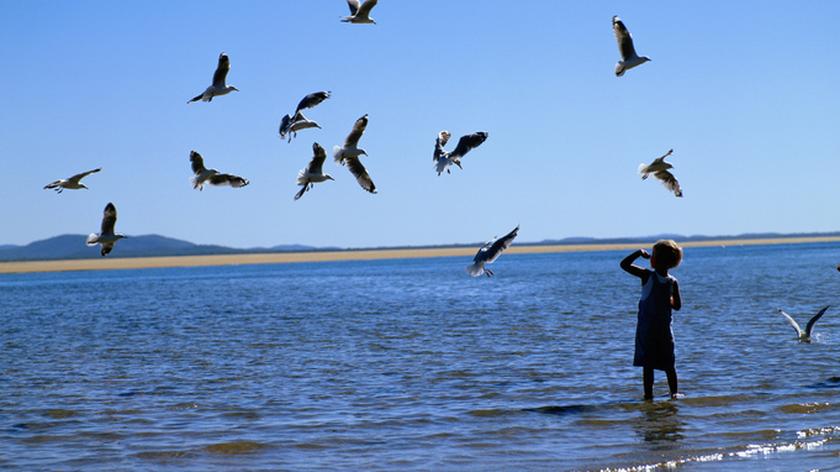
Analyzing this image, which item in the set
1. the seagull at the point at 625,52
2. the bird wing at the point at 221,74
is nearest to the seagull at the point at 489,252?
the seagull at the point at 625,52

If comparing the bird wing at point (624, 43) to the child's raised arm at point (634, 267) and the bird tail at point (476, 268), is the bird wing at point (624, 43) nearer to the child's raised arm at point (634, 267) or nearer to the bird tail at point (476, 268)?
the child's raised arm at point (634, 267)

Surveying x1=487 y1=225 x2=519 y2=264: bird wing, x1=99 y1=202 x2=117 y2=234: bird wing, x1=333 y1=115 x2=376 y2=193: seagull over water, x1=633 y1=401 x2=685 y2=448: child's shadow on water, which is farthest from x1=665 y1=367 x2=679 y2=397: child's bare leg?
x1=99 y1=202 x2=117 y2=234: bird wing

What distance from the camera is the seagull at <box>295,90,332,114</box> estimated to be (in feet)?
42.6

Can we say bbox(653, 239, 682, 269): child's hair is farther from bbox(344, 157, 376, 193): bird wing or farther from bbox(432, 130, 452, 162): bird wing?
bbox(344, 157, 376, 193): bird wing

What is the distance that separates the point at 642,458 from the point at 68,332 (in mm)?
20536

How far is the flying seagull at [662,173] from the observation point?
1281 cm

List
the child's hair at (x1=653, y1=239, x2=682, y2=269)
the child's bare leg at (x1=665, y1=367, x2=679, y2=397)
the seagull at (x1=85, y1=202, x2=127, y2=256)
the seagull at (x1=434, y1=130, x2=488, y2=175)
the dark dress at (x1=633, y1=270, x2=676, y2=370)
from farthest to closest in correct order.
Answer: the seagull at (x1=85, y1=202, x2=127, y2=256) → the seagull at (x1=434, y1=130, x2=488, y2=175) → the child's bare leg at (x1=665, y1=367, x2=679, y2=397) → the dark dress at (x1=633, y1=270, x2=676, y2=370) → the child's hair at (x1=653, y1=239, x2=682, y2=269)

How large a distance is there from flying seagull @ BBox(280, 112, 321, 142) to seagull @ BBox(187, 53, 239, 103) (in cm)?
80

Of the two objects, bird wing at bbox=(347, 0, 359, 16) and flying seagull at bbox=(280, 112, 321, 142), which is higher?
bird wing at bbox=(347, 0, 359, 16)

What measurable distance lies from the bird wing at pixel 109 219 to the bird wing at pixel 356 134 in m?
2.88

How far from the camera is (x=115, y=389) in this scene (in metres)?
15.0

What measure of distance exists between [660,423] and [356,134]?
4.83 meters

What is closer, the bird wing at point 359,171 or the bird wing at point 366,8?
the bird wing at point 359,171

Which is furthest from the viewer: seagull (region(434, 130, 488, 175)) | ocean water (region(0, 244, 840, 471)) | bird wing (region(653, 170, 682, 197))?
bird wing (region(653, 170, 682, 197))
